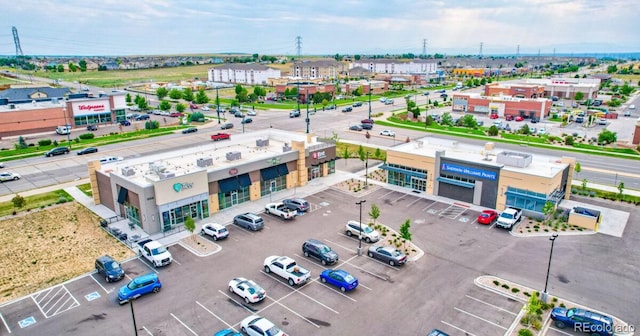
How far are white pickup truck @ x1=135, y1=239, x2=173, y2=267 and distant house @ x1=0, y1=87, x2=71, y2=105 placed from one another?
73.1 m

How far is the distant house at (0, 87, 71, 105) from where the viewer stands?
86.5m

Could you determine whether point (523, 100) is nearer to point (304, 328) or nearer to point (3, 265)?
point (304, 328)

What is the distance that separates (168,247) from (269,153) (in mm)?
17736

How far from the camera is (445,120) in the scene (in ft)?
295

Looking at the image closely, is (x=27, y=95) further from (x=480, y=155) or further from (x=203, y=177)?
(x=480, y=155)

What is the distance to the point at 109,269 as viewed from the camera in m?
29.8

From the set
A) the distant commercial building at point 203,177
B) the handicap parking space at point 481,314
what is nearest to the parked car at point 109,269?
the distant commercial building at point 203,177

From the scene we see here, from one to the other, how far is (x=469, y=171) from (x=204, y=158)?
2831cm

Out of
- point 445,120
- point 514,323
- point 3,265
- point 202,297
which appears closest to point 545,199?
point 514,323

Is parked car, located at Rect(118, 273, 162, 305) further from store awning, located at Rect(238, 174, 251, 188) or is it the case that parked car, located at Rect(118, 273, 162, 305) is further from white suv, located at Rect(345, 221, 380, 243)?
store awning, located at Rect(238, 174, 251, 188)

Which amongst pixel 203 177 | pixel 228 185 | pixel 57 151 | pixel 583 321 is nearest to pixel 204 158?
pixel 228 185

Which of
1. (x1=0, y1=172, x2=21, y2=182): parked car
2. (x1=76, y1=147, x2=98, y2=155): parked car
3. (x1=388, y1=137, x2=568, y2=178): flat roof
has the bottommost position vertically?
(x1=0, y1=172, x2=21, y2=182): parked car

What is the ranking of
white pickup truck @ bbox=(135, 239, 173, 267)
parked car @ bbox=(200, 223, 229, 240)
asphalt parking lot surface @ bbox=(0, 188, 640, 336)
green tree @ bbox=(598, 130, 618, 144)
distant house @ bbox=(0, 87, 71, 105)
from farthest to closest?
distant house @ bbox=(0, 87, 71, 105) < green tree @ bbox=(598, 130, 618, 144) < parked car @ bbox=(200, 223, 229, 240) < white pickup truck @ bbox=(135, 239, 173, 267) < asphalt parking lot surface @ bbox=(0, 188, 640, 336)

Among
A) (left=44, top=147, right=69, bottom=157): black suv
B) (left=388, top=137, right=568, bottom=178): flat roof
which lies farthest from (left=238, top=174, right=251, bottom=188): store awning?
(left=44, top=147, right=69, bottom=157): black suv
